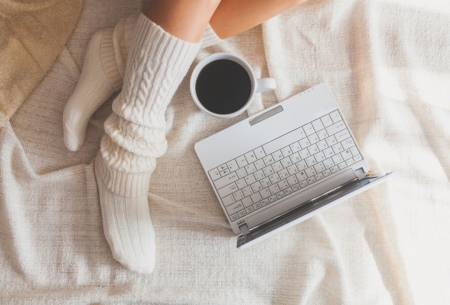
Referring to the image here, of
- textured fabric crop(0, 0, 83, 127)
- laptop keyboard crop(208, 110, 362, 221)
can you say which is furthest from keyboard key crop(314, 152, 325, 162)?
textured fabric crop(0, 0, 83, 127)

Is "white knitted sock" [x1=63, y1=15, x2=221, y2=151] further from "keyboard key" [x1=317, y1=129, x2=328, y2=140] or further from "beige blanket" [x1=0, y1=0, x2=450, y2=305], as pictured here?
"keyboard key" [x1=317, y1=129, x2=328, y2=140]

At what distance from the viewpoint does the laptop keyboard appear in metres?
0.79

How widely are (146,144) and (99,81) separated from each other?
0.56 feet

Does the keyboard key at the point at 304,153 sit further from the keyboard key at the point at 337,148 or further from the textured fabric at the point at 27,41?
the textured fabric at the point at 27,41

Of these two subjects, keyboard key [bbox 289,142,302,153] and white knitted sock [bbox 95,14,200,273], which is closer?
white knitted sock [bbox 95,14,200,273]

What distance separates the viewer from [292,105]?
806 millimetres

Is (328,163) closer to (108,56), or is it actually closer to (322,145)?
(322,145)

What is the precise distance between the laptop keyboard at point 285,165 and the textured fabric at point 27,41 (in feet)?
1.38

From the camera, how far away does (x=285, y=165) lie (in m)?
0.80

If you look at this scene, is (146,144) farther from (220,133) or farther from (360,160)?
(360,160)

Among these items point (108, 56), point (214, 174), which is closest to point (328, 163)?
point (214, 174)

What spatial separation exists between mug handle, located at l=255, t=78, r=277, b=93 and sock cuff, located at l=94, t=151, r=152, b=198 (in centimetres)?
28

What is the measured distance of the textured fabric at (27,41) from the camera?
782mm

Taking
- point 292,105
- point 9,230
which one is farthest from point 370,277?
point 9,230
